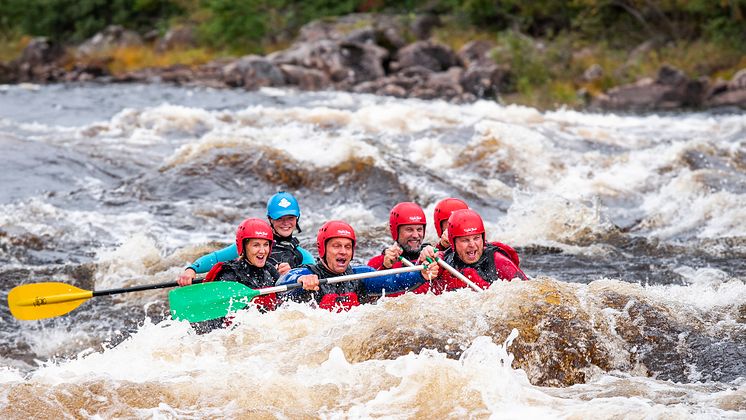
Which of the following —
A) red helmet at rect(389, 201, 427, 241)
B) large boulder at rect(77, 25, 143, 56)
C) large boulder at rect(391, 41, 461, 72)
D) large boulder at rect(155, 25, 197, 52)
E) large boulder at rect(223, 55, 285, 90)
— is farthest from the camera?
large boulder at rect(155, 25, 197, 52)

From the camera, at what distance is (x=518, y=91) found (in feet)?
86.6

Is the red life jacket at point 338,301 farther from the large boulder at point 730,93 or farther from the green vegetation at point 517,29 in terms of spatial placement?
the large boulder at point 730,93

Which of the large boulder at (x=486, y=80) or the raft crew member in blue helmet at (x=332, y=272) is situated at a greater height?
the raft crew member in blue helmet at (x=332, y=272)

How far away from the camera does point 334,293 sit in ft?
22.7

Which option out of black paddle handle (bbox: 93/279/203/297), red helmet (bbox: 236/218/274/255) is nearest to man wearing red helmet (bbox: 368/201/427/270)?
red helmet (bbox: 236/218/274/255)

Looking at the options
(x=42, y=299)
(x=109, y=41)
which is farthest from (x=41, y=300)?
(x=109, y=41)

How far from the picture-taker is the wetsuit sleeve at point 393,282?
281 inches

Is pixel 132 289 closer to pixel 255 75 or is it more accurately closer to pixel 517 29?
pixel 255 75

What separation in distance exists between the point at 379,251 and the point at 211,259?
2718 millimetres

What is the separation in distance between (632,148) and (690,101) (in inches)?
348

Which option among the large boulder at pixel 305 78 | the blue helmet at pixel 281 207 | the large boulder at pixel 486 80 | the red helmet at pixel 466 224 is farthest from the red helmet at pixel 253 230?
the large boulder at pixel 305 78

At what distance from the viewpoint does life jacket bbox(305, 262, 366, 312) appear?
6.81 meters

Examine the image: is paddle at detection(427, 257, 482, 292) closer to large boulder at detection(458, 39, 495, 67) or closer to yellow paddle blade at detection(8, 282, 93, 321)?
yellow paddle blade at detection(8, 282, 93, 321)

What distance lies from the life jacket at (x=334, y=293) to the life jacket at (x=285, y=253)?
39.9 inches
